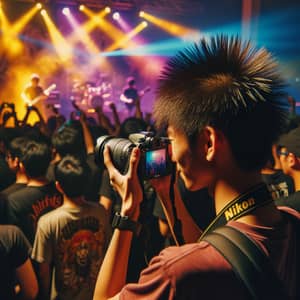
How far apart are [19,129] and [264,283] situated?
11.9ft

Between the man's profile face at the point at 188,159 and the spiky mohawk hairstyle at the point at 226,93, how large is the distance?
2 cm

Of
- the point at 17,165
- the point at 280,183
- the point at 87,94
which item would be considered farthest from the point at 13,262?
the point at 87,94

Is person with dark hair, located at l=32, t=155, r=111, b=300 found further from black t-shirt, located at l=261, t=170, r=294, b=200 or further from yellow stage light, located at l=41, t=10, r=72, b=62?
yellow stage light, located at l=41, t=10, r=72, b=62

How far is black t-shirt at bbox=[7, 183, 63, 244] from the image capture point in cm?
228

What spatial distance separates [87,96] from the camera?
948 cm

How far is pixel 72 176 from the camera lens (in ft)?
7.01

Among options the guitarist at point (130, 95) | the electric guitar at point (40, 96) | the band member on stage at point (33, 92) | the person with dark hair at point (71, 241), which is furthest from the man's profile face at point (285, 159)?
the guitarist at point (130, 95)

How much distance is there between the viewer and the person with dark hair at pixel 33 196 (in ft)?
7.50

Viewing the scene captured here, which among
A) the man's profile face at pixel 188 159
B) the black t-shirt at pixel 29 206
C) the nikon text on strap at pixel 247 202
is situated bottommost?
the black t-shirt at pixel 29 206

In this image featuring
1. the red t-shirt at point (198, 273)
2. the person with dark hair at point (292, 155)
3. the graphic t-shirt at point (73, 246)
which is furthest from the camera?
the person with dark hair at point (292, 155)

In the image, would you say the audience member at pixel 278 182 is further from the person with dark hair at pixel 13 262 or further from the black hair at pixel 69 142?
the person with dark hair at pixel 13 262

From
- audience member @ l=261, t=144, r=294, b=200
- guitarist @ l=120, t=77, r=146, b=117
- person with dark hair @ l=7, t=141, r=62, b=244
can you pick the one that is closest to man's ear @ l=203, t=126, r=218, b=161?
person with dark hair @ l=7, t=141, r=62, b=244

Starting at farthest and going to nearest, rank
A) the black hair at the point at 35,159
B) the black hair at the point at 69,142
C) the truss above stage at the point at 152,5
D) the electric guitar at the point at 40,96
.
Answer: the truss above stage at the point at 152,5 < the electric guitar at the point at 40,96 < the black hair at the point at 69,142 < the black hair at the point at 35,159

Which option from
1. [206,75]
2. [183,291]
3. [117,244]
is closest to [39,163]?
[117,244]
